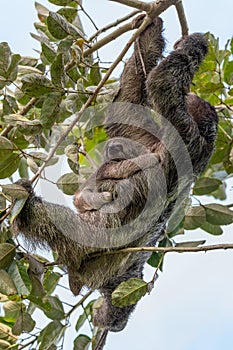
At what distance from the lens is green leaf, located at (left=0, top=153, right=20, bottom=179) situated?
436cm

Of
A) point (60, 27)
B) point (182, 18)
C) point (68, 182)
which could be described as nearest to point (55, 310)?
point (68, 182)

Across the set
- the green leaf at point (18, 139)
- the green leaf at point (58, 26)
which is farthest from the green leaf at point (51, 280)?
the green leaf at point (58, 26)

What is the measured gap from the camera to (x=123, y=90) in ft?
18.6

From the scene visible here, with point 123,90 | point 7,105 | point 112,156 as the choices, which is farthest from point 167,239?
point 7,105

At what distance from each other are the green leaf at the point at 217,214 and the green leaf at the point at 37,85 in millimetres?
1837

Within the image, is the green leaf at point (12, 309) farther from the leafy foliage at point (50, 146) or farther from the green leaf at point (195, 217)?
the green leaf at point (195, 217)

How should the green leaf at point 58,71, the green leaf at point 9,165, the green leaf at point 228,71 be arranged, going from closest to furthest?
the green leaf at point 58,71 → the green leaf at point 9,165 → the green leaf at point 228,71

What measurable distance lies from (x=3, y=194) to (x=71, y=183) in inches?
27.4

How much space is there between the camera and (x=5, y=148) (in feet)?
13.8

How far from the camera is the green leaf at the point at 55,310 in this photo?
190 inches

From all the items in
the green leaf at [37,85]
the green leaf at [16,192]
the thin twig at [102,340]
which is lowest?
the thin twig at [102,340]

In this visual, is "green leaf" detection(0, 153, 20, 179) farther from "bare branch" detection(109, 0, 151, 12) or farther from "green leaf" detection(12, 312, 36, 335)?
"bare branch" detection(109, 0, 151, 12)

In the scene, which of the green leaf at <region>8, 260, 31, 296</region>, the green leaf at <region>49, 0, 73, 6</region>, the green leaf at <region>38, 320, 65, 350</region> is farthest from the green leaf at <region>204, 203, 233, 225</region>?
the green leaf at <region>49, 0, 73, 6</region>

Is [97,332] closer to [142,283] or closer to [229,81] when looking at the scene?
[142,283]
